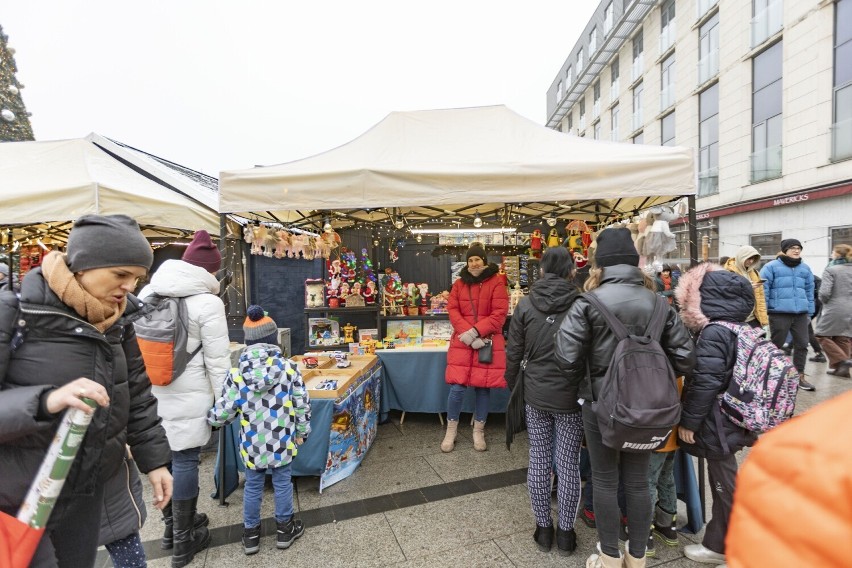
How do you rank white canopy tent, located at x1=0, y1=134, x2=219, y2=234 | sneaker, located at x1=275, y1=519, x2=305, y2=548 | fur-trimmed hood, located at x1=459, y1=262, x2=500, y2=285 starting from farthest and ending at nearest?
fur-trimmed hood, located at x1=459, y1=262, x2=500, y2=285
white canopy tent, located at x1=0, y1=134, x2=219, y2=234
sneaker, located at x1=275, y1=519, x2=305, y2=548

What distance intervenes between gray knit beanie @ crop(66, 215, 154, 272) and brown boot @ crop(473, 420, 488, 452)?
3.24 m

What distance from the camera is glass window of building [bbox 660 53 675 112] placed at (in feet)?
56.9

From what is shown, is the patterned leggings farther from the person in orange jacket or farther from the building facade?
the building facade

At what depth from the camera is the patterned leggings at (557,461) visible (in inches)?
96.6

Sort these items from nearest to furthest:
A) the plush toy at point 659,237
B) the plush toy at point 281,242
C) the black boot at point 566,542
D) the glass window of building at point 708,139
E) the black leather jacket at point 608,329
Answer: the black leather jacket at point 608,329 < the black boot at point 566,542 < the plush toy at point 659,237 < the plush toy at point 281,242 < the glass window of building at point 708,139

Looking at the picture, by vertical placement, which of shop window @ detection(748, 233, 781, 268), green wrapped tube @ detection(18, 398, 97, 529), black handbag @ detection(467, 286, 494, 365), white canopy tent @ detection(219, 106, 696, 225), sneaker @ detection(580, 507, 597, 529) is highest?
white canopy tent @ detection(219, 106, 696, 225)

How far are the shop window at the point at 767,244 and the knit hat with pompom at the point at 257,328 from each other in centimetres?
1442

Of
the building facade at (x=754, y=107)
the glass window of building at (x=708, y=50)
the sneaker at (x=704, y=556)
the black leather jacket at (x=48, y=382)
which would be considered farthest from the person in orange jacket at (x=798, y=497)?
the glass window of building at (x=708, y=50)

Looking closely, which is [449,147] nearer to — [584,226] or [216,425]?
[584,226]

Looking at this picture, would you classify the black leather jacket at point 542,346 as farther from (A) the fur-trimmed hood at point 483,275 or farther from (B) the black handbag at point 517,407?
(A) the fur-trimmed hood at point 483,275

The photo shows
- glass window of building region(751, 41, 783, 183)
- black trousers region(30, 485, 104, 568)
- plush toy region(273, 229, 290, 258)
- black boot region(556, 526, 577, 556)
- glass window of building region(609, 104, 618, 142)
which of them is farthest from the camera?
glass window of building region(609, 104, 618, 142)

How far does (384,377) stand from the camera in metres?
4.63

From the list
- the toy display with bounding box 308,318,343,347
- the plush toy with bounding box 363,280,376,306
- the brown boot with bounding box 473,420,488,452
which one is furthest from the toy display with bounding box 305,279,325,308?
the brown boot with bounding box 473,420,488,452

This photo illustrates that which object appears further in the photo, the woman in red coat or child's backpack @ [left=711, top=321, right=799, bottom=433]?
the woman in red coat
